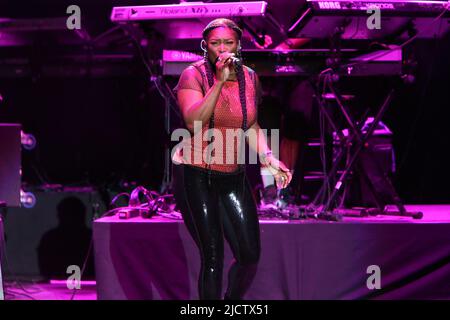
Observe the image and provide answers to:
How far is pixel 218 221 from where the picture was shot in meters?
3.40

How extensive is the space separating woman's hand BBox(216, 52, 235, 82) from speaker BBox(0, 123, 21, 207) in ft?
9.63

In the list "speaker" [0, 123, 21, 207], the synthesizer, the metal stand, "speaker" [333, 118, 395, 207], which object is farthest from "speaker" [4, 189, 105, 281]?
"speaker" [333, 118, 395, 207]

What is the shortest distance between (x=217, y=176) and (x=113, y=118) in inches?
183

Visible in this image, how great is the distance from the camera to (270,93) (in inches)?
226

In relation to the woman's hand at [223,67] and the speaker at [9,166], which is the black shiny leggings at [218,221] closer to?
the woman's hand at [223,67]

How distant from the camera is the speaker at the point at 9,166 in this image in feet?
17.2

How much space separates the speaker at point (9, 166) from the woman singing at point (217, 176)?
240cm

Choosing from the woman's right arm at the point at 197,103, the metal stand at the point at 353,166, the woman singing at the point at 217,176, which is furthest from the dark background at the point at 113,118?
the woman's right arm at the point at 197,103

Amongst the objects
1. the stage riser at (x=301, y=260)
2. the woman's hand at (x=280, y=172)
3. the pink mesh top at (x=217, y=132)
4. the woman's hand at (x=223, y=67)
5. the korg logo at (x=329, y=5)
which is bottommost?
the stage riser at (x=301, y=260)

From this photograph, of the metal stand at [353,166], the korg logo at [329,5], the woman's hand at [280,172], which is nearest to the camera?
the woman's hand at [280,172]

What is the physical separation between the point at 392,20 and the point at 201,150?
2.43m

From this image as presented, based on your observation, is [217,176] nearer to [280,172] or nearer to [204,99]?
[280,172]

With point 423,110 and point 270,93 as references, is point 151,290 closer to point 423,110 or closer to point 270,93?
point 270,93
